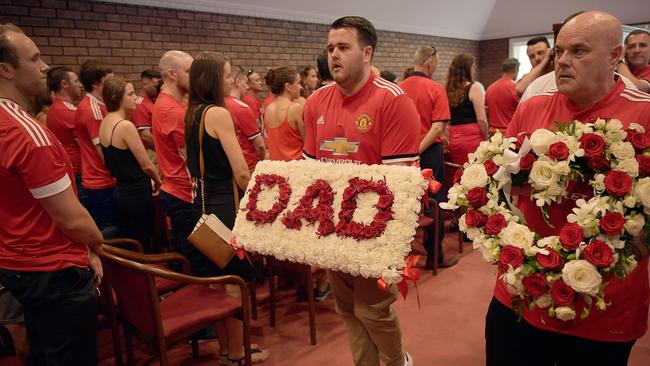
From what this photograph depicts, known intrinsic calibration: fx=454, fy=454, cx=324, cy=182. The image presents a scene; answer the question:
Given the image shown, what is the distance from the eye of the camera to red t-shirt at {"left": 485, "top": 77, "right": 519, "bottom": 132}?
485cm

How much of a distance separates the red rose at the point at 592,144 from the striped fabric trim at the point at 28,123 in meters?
1.88

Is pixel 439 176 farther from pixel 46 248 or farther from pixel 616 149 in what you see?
pixel 46 248

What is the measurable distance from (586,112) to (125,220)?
3303 millimetres

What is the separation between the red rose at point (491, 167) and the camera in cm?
149

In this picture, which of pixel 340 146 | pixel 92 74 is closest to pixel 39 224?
pixel 340 146

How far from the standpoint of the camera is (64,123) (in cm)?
409

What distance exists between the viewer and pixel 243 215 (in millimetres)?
2199

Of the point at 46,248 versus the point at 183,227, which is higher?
the point at 46,248

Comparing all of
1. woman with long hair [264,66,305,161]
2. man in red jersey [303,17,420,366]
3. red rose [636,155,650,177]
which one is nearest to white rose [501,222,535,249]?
red rose [636,155,650,177]

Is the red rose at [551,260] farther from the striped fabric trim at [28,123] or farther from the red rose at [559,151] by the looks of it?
the striped fabric trim at [28,123]

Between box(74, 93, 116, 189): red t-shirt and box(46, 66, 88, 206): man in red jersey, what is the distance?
0.86ft

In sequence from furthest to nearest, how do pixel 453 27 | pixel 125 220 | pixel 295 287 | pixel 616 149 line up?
1. pixel 453 27
2. pixel 295 287
3. pixel 125 220
4. pixel 616 149

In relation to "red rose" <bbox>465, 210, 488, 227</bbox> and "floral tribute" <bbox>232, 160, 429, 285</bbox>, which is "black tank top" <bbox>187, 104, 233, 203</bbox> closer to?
"floral tribute" <bbox>232, 160, 429, 285</bbox>

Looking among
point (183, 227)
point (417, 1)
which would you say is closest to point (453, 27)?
point (417, 1)
